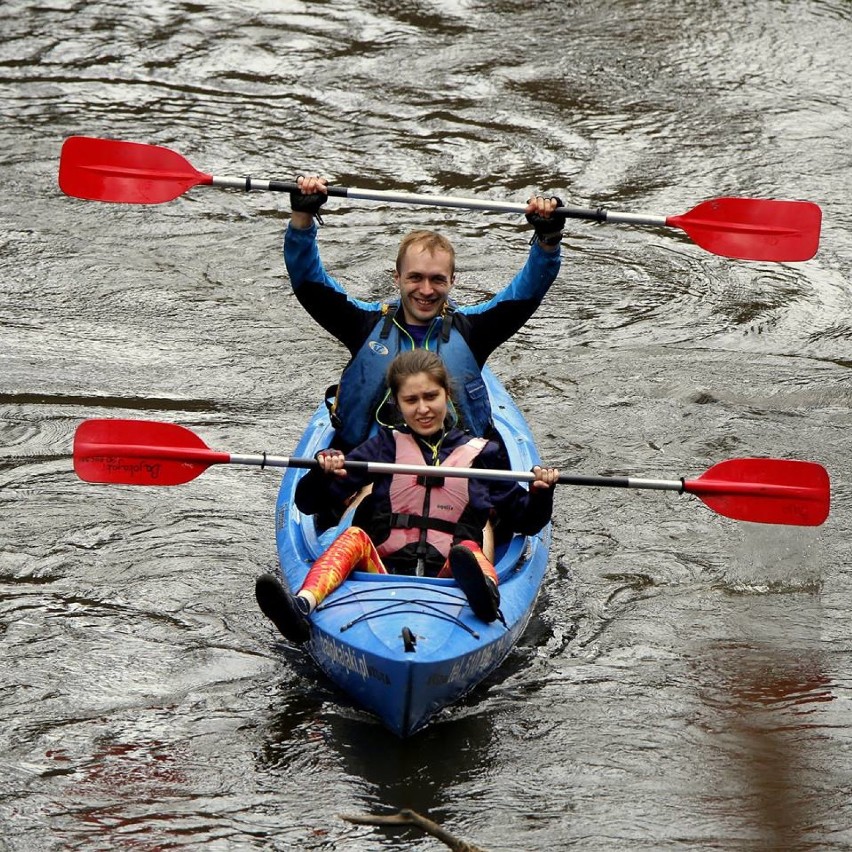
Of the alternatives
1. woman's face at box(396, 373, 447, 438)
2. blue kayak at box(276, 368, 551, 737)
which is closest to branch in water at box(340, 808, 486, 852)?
blue kayak at box(276, 368, 551, 737)

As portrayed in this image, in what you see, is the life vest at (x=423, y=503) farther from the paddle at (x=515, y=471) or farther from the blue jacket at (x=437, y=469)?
the paddle at (x=515, y=471)

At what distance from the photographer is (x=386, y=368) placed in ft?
18.3

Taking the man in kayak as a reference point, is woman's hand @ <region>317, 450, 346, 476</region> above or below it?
below

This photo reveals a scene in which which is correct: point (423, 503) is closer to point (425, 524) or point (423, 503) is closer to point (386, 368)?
point (425, 524)

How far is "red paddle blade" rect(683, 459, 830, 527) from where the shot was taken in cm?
529

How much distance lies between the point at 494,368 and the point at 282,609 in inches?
131

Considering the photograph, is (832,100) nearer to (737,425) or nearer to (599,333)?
(599,333)

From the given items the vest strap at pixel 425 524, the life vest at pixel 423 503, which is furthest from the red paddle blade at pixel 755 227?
the vest strap at pixel 425 524

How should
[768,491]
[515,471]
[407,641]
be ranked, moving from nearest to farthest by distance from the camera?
[407,641] < [515,471] < [768,491]

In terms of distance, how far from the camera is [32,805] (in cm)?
434

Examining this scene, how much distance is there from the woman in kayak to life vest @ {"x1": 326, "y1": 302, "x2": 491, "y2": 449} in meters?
0.38

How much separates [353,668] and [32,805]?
1.04 meters

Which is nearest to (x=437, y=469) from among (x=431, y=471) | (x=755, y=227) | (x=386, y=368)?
(x=431, y=471)

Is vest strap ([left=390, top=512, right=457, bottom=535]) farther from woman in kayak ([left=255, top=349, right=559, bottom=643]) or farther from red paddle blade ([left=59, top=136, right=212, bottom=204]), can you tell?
red paddle blade ([left=59, top=136, right=212, bottom=204])
